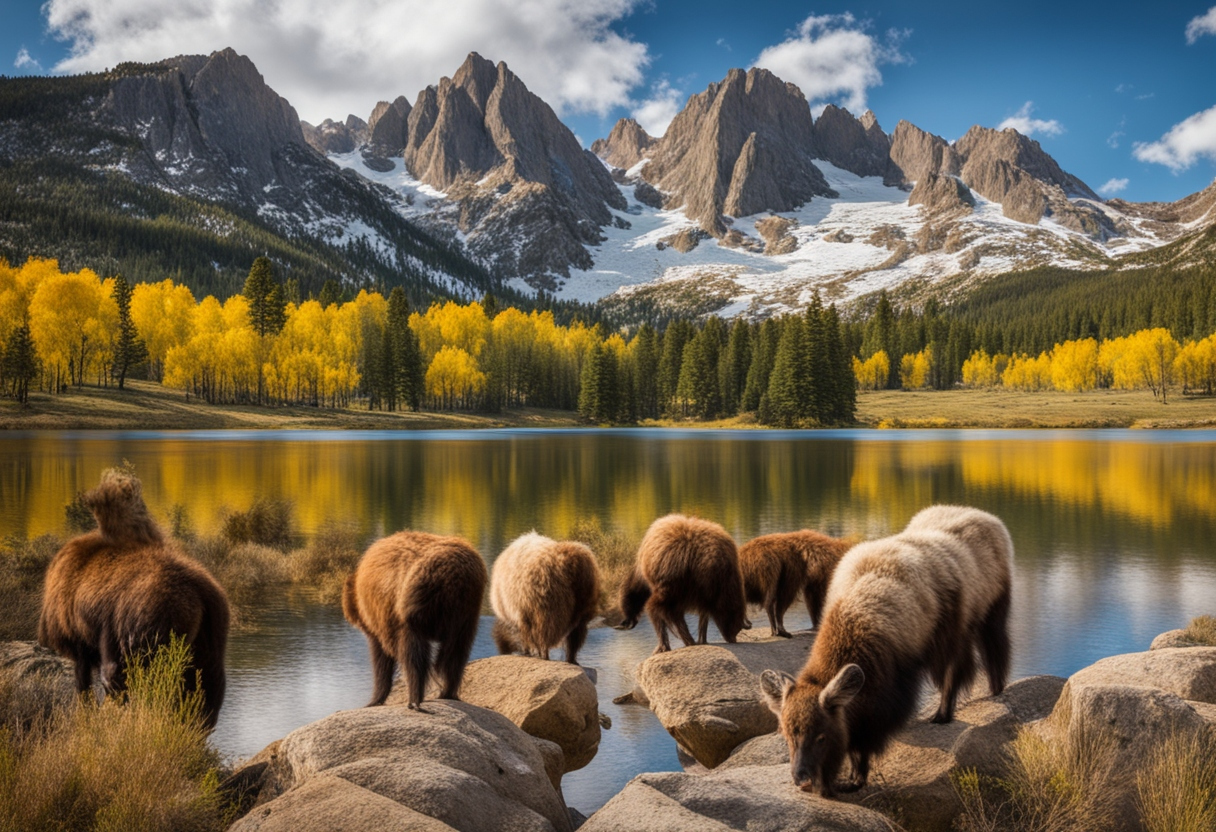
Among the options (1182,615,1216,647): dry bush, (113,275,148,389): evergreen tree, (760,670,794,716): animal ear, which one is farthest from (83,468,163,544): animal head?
(113,275,148,389): evergreen tree

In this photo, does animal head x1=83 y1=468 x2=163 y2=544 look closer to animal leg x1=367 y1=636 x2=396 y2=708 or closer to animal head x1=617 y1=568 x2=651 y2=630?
animal leg x1=367 y1=636 x2=396 y2=708

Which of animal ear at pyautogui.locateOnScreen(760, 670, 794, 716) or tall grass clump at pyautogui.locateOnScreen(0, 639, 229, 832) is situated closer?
tall grass clump at pyautogui.locateOnScreen(0, 639, 229, 832)

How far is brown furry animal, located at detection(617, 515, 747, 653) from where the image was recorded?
10750 millimetres

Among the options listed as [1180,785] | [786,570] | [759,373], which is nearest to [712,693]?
[786,570]

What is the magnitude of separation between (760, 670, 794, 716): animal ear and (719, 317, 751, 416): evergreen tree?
389 ft

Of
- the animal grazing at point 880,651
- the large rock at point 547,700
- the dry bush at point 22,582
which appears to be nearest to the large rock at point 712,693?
the large rock at point 547,700

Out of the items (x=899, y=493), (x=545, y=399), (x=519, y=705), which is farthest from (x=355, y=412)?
(x=519, y=705)

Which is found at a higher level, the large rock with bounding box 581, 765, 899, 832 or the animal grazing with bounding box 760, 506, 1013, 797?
the animal grazing with bounding box 760, 506, 1013, 797

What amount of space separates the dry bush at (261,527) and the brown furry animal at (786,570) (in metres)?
15.8

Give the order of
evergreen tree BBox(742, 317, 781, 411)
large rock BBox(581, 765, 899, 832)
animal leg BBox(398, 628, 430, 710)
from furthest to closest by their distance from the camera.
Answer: evergreen tree BBox(742, 317, 781, 411) < animal leg BBox(398, 628, 430, 710) < large rock BBox(581, 765, 899, 832)

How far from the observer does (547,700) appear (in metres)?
8.96

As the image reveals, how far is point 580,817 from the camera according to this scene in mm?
7664

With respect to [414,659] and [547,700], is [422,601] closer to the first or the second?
[414,659]

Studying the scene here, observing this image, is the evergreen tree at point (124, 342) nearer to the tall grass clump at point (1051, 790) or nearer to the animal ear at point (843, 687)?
the animal ear at point (843, 687)
